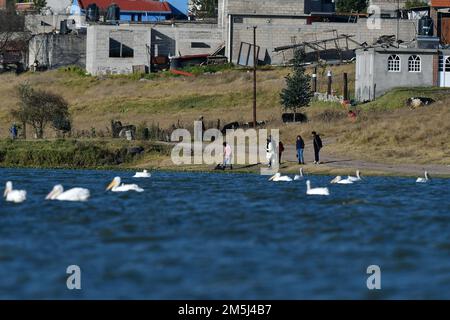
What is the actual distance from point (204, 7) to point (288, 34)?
37.1m

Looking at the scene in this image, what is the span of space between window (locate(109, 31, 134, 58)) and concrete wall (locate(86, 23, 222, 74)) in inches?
6.1

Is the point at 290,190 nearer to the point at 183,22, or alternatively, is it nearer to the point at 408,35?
the point at 408,35

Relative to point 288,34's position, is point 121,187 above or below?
below

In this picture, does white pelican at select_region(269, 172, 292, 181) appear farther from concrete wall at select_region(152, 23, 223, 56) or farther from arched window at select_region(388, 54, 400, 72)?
concrete wall at select_region(152, 23, 223, 56)

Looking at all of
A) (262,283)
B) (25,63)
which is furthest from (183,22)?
(262,283)

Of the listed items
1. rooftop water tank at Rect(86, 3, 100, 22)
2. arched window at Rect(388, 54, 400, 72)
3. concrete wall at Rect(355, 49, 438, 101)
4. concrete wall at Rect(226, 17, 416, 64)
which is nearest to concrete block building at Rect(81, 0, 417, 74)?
concrete wall at Rect(226, 17, 416, 64)

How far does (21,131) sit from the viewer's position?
70.4 m

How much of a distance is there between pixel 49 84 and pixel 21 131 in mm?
24558

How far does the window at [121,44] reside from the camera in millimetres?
96875

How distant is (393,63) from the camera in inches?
2827

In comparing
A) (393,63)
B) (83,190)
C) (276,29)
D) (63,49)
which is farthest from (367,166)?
(63,49)

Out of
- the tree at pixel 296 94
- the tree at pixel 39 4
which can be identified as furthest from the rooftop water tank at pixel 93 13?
the tree at pixel 296 94

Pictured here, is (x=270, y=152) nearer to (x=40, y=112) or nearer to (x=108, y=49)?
(x=40, y=112)

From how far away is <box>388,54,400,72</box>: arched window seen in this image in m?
71.7
